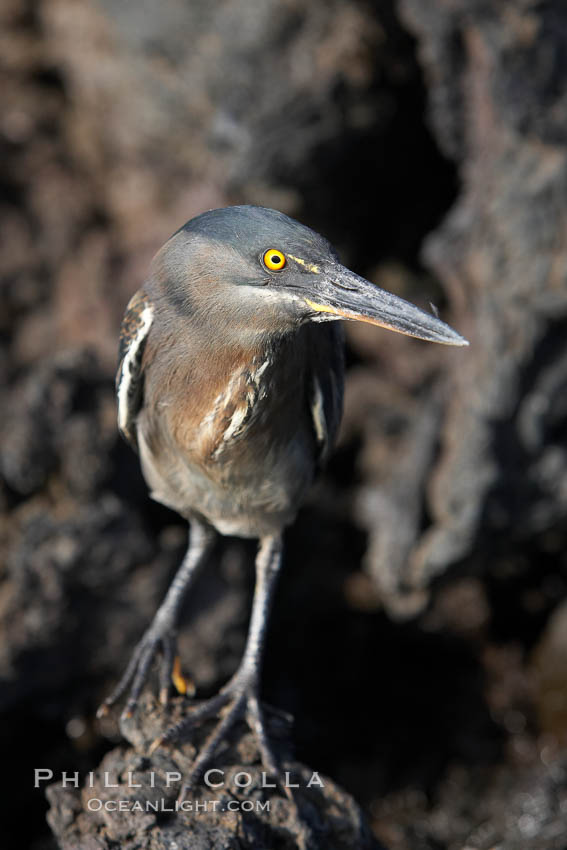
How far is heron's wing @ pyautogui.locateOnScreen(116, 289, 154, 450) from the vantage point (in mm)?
A: 3863

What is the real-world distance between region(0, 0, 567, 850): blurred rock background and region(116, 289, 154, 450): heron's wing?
1354 millimetres

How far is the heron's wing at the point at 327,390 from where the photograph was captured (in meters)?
4.04

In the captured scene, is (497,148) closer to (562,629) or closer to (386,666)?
(562,629)

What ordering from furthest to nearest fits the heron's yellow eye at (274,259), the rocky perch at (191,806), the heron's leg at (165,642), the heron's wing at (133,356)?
the heron's leg at (165,642) < the heron's wing at (133,356) < the rocky perch at (191,806) < the heron's yellow eye at (274,259)

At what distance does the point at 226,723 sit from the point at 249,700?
0.18 m

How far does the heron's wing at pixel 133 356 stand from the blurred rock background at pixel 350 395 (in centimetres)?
135

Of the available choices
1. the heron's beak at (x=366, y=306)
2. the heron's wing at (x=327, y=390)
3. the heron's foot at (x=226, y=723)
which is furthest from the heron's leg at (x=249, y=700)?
the heron's beak at (x=366, y=306)

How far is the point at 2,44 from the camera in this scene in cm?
786

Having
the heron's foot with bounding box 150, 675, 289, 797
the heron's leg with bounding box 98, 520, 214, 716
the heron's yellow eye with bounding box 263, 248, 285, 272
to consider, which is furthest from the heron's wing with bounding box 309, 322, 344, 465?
the heron's foot with bounding box 150, 675, 289, 797

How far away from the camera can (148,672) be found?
4.31 metres

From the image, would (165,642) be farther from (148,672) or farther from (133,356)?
(133,356)

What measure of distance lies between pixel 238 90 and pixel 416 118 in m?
1.51

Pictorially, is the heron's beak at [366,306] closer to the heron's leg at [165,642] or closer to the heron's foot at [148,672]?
the heron's leg at [165,642]

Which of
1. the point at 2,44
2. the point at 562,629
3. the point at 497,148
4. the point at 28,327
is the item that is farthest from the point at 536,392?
the point at 2,44
